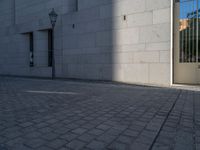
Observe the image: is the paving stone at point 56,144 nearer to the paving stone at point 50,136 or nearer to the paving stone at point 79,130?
the paving stone at point 50,136

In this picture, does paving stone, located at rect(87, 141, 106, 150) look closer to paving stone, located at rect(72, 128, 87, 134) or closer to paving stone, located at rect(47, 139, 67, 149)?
paving stone, located at rect(47, 139, 67, 149)

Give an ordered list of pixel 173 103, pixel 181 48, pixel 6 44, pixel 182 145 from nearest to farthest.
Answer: pixel 182 145, pixel 173 103, pixel 181 48, pixel 6 44

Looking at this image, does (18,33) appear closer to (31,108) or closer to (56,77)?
(56,77)

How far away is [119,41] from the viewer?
1095cm

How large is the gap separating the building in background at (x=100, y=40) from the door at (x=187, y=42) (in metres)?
0.07

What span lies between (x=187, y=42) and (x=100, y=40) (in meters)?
4.74

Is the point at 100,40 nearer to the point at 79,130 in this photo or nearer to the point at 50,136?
the point at 79,130

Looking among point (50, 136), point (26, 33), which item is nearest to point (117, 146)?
point (50, 136)

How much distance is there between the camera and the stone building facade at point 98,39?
9.75 m

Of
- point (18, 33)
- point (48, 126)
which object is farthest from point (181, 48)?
point (18, 33)

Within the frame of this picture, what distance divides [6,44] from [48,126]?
1631 cm

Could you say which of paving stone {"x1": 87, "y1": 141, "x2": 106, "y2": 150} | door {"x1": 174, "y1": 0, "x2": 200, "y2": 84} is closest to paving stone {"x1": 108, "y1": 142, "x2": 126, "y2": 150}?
paving stone {"x1": 87, "y1": 141, "x2": 106, "y2": 150}

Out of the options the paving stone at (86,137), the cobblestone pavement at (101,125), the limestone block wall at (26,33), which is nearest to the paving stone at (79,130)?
the cobblestone pavement at (101,125)

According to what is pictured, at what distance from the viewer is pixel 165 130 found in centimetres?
356
